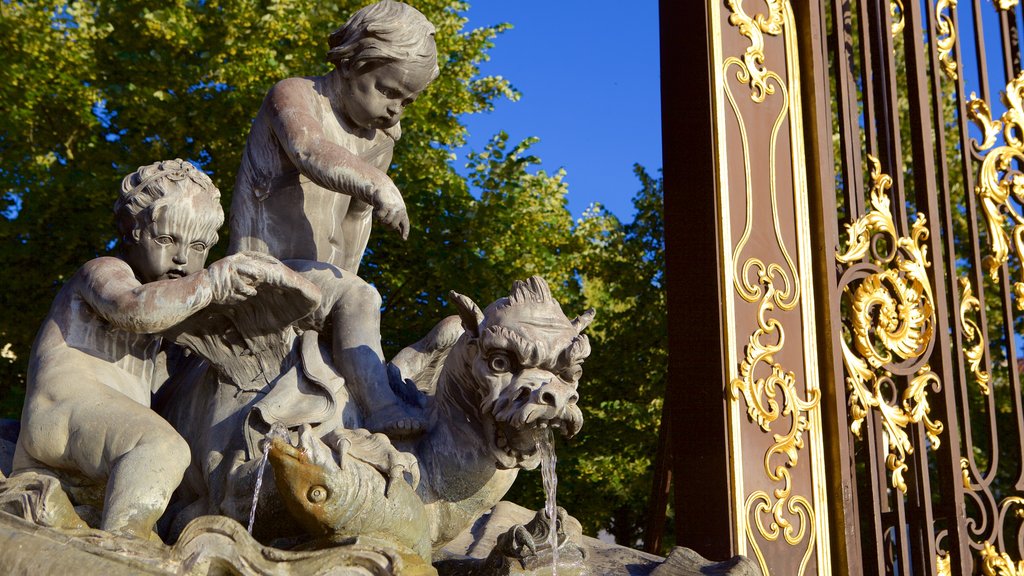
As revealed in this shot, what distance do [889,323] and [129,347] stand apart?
10.9 feet

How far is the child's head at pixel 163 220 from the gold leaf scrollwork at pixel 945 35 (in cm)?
397

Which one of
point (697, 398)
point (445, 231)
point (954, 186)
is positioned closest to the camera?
point (697, 398)

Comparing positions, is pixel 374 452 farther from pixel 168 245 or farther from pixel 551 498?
pixel 168 245

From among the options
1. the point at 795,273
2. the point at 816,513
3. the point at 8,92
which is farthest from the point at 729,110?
the point at 8,92

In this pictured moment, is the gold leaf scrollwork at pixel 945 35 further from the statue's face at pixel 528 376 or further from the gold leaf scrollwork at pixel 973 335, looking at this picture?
the statue's face at pixel 528 376

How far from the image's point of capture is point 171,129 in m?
9.70

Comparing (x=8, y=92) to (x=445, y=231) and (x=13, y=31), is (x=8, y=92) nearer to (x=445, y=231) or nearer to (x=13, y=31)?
(x=13, y=31)

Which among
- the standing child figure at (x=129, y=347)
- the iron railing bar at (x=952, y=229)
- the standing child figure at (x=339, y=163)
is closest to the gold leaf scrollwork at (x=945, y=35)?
the iron railing bar at (x=952, y=229)

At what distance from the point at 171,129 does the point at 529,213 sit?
2.78 meters

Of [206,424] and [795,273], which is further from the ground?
[795,273]

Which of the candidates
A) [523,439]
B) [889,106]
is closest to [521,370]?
[523,439]

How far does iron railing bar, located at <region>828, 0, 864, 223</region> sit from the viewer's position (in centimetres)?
530

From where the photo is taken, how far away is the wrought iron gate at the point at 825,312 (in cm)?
488

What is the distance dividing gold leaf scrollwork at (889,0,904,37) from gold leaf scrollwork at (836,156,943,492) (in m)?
0.69
